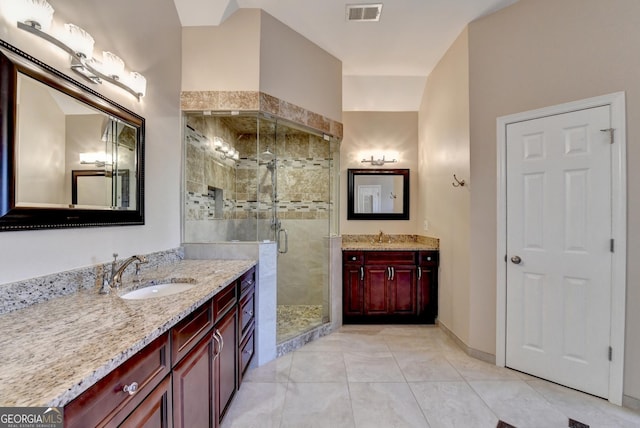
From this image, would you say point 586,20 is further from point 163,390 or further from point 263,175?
point 163,390

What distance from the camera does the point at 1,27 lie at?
1116mm

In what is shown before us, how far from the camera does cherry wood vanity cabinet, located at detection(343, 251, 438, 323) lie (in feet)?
11.2

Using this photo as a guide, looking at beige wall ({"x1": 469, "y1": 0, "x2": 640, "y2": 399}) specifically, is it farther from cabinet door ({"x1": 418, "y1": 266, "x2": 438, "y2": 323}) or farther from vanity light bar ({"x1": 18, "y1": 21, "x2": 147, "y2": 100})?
vanity light bar ({"x1": 18, "y1": 21, "x2": 147, "y2": 100})

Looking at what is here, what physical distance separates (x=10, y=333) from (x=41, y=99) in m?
0.98

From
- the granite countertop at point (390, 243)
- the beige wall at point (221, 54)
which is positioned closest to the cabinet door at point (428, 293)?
the granite countertop at point (390, 243)

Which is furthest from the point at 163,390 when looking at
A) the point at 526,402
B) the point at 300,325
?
the point at 526,402

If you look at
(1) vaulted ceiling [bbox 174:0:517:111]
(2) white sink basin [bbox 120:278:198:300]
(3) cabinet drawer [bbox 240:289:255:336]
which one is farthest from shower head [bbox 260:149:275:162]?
(2) white sink basin [bbox 120:278:198:300]

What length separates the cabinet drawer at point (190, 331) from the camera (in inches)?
45.6

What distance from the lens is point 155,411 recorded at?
102 cm

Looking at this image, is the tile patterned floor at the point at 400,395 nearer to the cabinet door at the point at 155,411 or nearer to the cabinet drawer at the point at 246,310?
the cabinet drawer at the point at 246,310

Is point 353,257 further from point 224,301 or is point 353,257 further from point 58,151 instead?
point 58,151

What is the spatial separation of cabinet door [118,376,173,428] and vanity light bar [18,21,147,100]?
1.54 meters

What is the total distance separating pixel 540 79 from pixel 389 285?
7.97ft

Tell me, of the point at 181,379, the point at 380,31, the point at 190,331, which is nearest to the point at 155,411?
the point at 181,379
